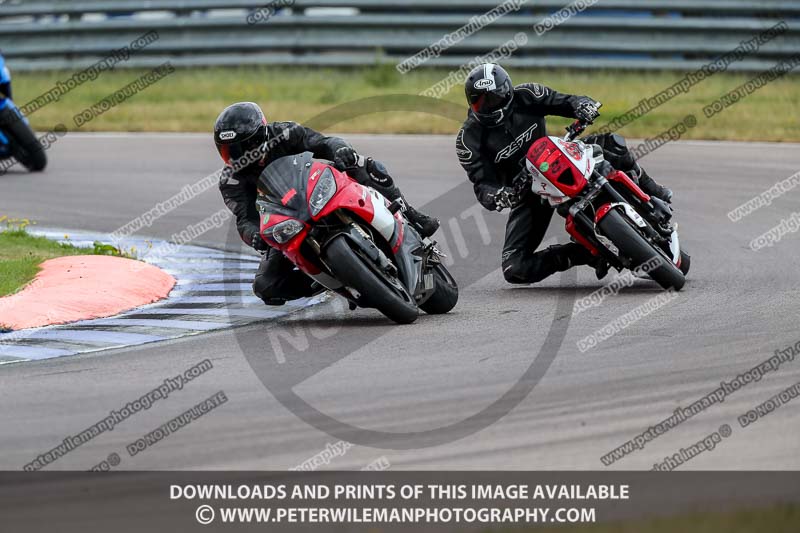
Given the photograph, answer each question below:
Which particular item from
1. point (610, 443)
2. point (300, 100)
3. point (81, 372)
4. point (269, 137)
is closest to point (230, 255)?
point (269, 137)

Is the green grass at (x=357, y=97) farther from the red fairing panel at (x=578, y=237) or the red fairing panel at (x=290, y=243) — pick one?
the red fairing panel at (x=290, y=243)

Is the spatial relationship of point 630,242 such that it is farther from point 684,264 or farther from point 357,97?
point 357,97

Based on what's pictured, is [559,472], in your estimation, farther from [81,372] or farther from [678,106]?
[678,106]

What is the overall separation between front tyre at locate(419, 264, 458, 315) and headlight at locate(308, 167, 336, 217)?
3.33 feet

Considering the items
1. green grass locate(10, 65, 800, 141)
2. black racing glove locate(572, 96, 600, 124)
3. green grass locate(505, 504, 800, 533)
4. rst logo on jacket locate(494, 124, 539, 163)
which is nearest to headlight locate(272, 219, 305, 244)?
rst logo on jacket locate(494, 124, 539, 163)

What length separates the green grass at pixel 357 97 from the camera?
Result: 60.8 feet

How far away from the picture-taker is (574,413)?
591cm

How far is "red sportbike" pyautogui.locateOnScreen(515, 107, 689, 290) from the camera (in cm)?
877

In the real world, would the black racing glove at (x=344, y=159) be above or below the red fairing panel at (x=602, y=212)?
above

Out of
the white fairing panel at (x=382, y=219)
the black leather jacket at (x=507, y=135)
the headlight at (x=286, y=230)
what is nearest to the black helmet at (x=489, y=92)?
the black leather jacket at (x=507, y=135)

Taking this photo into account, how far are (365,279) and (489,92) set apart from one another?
2265 mm

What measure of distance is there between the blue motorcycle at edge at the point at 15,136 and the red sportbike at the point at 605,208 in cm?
878

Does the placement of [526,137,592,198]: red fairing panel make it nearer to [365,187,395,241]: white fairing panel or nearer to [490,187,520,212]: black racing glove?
[490,187,520,212]: black racing glove

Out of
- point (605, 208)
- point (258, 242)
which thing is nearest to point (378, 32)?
point (605, 208)
